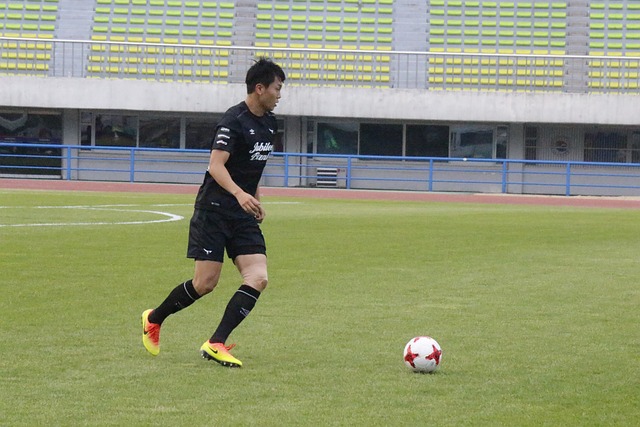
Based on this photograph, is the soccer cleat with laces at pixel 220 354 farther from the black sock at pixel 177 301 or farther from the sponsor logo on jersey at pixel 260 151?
the sponsor logo on jersey at pixel 260 151

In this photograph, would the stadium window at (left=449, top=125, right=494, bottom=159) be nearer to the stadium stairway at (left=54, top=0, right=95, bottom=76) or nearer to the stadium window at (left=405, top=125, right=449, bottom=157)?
the stadium window at (left=405, top=125, right=449, bottom=157)

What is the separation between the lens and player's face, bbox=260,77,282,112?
7641mm

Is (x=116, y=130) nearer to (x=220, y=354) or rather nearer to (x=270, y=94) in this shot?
(x=270, y=94)

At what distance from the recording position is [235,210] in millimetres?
7766

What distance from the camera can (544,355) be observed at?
796 centimetres

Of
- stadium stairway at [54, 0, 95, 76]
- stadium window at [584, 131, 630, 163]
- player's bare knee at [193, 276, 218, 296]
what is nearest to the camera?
player's bare knee at [193, 276, 218, 296]

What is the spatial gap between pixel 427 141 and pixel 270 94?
33.9 meters

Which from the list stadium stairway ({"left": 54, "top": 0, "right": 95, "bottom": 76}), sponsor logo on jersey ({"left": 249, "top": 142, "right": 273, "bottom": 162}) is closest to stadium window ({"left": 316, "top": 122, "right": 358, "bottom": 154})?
stadium stairway ({"left": 54, "top": 0, "right": 95, "bottom": 76})

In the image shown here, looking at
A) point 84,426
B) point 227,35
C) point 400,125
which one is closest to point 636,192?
point 400,125

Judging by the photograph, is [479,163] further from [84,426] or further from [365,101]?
[84,426]

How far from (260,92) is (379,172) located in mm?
32631

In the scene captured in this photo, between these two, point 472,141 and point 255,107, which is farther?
point 472,141

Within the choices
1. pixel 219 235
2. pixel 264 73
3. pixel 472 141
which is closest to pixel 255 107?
pixel 264 73

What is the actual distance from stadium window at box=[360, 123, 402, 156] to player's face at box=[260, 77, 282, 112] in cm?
3379
